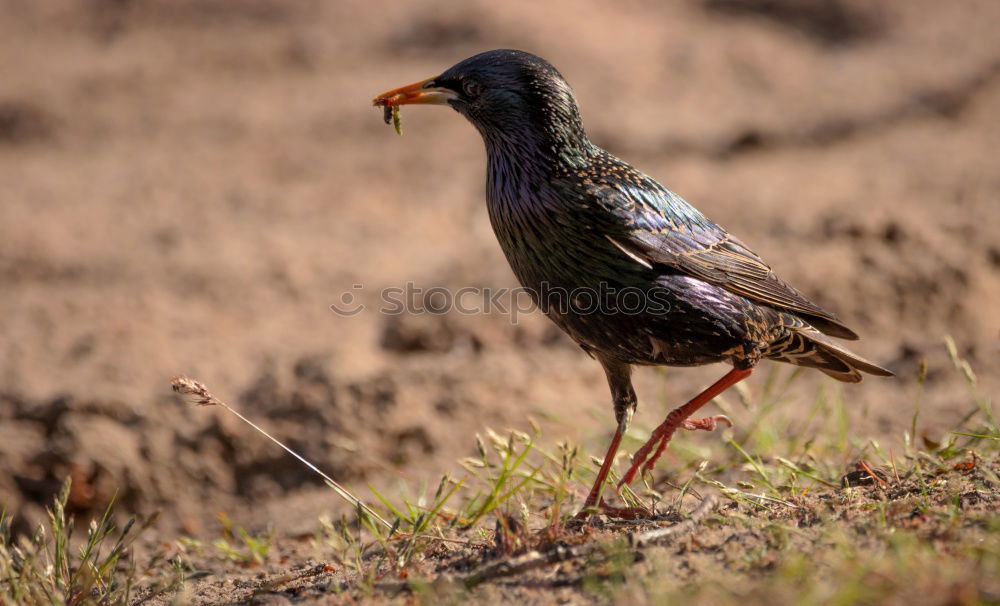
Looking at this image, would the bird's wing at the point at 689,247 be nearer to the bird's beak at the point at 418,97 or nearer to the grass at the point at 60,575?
the bird's beak at the point at 418,97

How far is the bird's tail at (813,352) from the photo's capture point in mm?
3771

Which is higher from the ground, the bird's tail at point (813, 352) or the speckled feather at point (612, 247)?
the speckled feather at point (612, 247)

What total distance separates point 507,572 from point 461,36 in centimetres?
600

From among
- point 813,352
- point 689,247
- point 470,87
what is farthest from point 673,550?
point 470,87

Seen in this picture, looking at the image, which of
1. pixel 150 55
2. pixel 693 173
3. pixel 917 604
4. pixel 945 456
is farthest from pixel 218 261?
pixel 917 604

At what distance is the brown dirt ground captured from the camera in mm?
4707

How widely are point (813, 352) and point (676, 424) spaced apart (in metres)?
0.76

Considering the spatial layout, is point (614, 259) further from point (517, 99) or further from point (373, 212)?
point (373, 212)

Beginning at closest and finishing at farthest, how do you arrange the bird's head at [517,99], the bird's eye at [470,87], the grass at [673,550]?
the grass at [673,550], the bird's head at [517,99], the bird's eye at [470,87]

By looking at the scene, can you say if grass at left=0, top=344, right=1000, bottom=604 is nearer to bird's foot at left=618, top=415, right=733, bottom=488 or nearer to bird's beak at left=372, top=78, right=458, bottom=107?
→ bird's foot at left=618, top=415, right=733, bottom=488

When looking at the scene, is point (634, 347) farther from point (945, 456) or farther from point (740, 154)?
point (740, 154)

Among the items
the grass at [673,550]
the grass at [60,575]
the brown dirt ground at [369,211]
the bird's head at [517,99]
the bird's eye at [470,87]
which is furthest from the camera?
the brown dirt ground at [369,211]

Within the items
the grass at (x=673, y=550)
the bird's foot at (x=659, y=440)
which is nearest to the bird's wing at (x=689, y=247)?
the bird's foot at (x=659, y=440)

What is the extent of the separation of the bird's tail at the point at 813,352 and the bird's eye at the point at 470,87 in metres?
1.57
